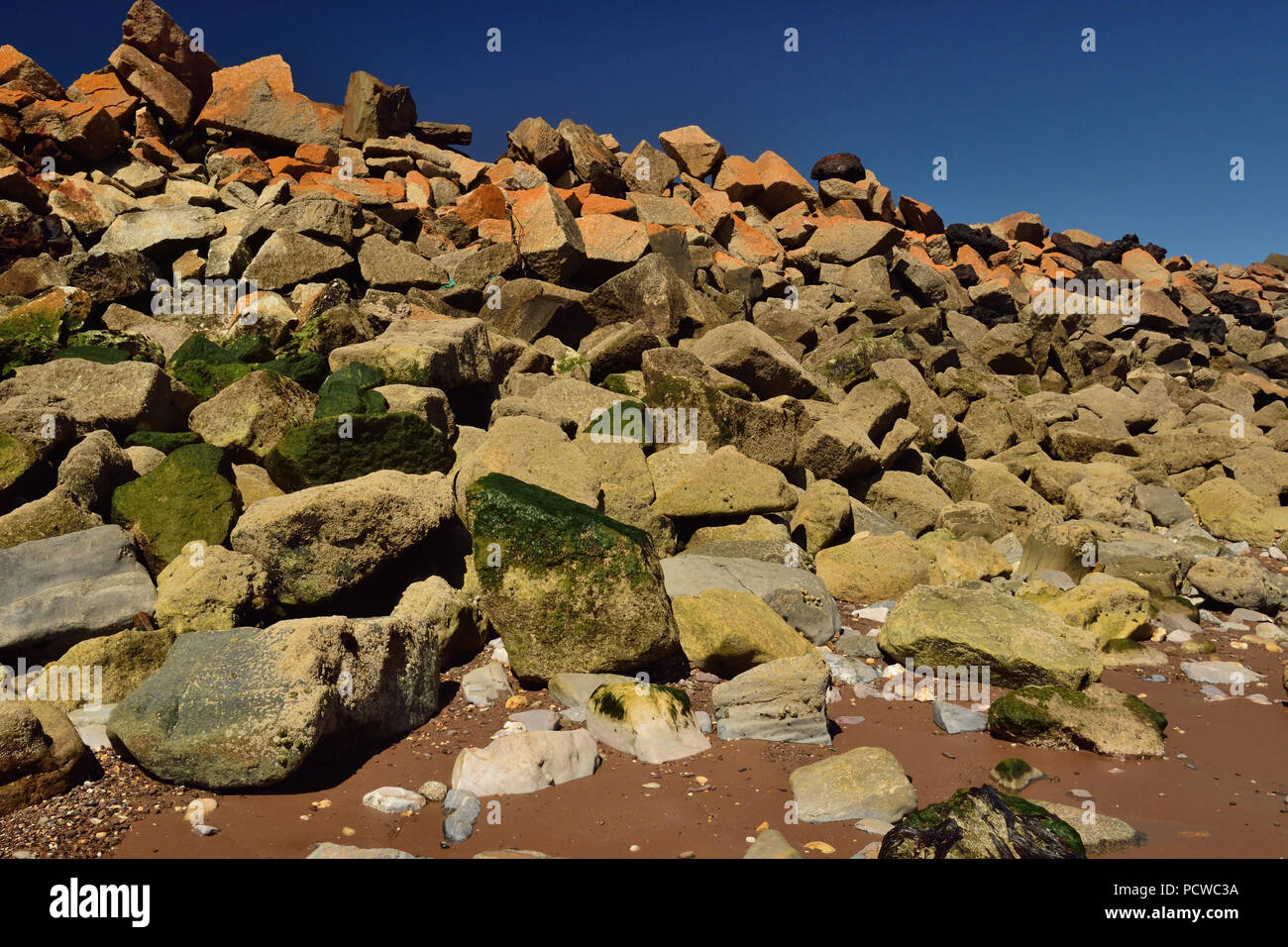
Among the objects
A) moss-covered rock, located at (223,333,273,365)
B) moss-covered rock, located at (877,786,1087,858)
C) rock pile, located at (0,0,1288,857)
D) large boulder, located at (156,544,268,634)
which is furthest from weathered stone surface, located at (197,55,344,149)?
moss-covered rock, located at (877,786,1087,858)

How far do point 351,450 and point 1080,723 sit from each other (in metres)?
5.07

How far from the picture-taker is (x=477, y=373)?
336 inches

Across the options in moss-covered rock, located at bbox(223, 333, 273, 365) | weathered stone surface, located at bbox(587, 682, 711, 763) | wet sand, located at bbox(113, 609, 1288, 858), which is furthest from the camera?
moss-covered rock, located at bbox(223, 333, 273, 365)

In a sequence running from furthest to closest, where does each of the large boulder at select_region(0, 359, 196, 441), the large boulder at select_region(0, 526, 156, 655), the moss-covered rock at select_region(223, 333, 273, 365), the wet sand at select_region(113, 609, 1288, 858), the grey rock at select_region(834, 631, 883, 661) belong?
the moss-covered rock at select_region(223, 333, 273, 365), the large boulder at select_region(0, 359, 196, 441), the grey rock at select_region(834, 631, 883, 661), the large boulder at select_region(0, 526, 156, 655), the wet sand at select_region(113, 609, 1288, 858)

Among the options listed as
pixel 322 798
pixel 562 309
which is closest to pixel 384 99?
pixel 562 309

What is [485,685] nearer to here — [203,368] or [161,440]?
[161,440]

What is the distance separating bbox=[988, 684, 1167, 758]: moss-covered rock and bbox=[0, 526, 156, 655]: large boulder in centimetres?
497

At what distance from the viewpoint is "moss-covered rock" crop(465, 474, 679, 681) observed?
16.5ft

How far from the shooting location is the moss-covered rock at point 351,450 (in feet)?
20.7

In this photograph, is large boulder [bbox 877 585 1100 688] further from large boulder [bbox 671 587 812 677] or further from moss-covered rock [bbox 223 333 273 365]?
moss-covered rock [bbox 223 333 273 365]

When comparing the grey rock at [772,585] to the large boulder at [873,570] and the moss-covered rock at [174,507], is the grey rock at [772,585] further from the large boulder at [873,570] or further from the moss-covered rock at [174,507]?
the moss-covered rock at [174,507]

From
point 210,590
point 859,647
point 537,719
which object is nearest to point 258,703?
point 537,719

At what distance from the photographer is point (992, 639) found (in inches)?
217

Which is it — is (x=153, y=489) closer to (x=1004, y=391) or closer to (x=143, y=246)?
(x=143, y=246)
